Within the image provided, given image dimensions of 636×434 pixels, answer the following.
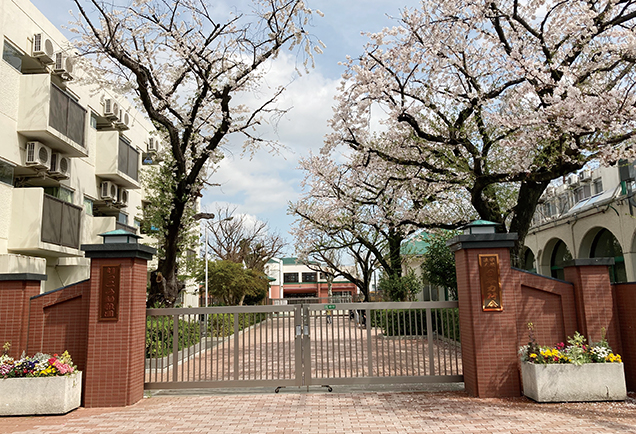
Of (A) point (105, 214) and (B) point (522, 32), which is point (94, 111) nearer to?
(A) point (105, 214)

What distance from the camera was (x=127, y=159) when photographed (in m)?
20.0

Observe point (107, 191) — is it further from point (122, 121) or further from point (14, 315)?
point (14, 315)

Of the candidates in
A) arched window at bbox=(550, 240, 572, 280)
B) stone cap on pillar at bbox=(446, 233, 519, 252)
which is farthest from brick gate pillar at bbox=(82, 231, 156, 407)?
arched window at bbox=(550, 240, 572, 280)

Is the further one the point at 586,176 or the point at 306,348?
the point at 586,176

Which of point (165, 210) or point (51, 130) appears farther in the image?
point (165, 210)

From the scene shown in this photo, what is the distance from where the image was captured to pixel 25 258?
13.3 metres

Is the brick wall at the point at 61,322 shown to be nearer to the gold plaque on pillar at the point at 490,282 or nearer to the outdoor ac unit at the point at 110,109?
the gold plaque on pillar at the point at 490,282

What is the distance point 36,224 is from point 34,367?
23.2ft

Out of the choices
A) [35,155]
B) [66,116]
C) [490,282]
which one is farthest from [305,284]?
[490,282]

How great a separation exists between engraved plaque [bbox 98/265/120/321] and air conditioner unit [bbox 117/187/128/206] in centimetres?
1296

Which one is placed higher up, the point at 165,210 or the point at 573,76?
the point at 573,76

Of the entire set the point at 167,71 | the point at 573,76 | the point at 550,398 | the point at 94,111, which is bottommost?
the point at 550,398

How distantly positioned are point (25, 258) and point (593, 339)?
13.9m

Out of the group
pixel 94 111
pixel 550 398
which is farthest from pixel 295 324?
pixel 94 111
